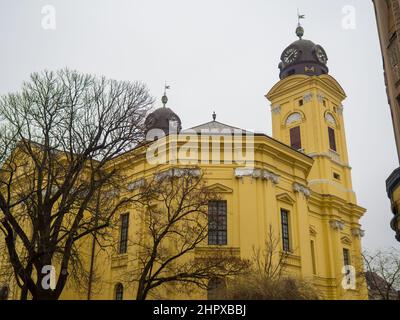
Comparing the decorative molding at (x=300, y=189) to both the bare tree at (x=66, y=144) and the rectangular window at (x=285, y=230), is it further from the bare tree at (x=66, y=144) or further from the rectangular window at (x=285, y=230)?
the bare tree at (x=66, y=144)

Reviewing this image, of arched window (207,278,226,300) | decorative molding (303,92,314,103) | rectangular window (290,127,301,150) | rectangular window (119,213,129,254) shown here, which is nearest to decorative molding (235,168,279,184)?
arched window (207,278,226,300)

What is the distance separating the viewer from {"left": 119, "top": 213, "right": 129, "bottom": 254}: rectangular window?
27.8 meters

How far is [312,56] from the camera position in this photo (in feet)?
132

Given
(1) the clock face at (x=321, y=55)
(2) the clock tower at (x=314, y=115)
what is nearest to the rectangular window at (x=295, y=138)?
(2) the clock tower at (x=314, y=115)

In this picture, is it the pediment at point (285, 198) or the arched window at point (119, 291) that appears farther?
the pediment at point (285, 198)

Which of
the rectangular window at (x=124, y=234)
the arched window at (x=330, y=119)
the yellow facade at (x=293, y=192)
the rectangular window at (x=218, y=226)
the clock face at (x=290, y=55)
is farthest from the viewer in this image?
the clock face at (x=290, y=55)

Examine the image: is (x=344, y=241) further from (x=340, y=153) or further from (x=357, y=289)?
(x=340, y=153)

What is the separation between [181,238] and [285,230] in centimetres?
→ 747

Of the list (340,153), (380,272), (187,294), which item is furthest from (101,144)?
(340,153)

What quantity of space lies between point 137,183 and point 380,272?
16608 mm

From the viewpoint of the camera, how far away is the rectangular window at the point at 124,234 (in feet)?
91.3

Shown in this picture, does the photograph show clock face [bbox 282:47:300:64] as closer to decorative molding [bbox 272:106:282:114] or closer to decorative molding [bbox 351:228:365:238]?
decorative molding [bbox 272:106:282:114]
